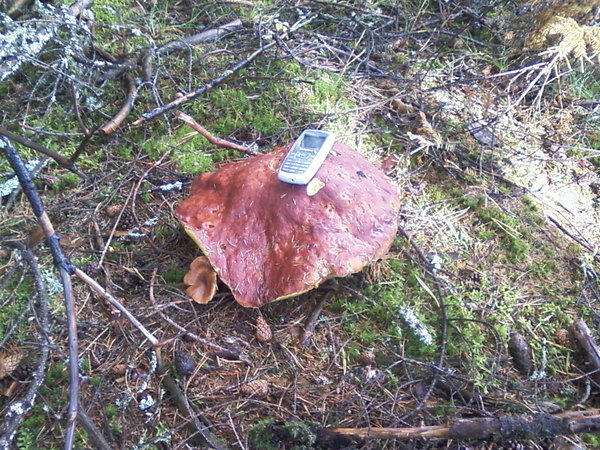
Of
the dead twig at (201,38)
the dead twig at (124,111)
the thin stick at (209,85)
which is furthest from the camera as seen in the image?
the dead twig at (201,38)

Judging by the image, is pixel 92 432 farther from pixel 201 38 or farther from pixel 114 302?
pixel 201 38

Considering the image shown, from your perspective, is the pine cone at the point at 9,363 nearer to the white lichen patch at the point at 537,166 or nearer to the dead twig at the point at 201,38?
the dead twig at the point at 201,38

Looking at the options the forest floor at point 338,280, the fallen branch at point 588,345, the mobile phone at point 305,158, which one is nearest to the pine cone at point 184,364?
the forest floor at point 338,280

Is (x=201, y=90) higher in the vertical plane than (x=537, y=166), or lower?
higher

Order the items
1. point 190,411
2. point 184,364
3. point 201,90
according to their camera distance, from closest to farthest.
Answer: point 190,411 < point 184,364 < point 201,90

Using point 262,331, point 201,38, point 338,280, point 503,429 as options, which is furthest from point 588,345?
point 201,38

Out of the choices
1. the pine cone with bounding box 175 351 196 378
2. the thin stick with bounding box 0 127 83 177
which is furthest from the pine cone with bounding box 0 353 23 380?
the thin stick with bounding box 0 127 83 177
